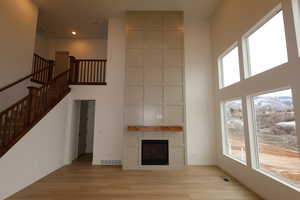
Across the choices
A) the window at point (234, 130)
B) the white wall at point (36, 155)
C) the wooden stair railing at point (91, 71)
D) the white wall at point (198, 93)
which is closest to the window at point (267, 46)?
the window at point (234, 130)

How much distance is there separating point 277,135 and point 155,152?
3.13 m

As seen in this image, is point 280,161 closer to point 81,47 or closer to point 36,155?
point 36,155

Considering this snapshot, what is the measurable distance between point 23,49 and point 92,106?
3347mm

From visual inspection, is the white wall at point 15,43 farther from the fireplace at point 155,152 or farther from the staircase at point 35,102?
the fireplace at point 155,152

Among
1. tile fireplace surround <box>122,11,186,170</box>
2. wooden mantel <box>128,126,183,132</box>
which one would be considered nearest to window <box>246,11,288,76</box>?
tile fireplace surround <box>122,11,186,170</box>

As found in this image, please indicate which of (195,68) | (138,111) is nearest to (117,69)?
(138,111)

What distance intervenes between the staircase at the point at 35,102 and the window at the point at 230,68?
14.1 feet

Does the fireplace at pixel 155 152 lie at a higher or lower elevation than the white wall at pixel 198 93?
lower

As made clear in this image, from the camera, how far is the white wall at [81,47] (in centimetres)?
723

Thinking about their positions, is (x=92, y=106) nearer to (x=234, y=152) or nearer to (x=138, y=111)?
(x=138, y=111)

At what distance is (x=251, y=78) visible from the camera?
10.7ft

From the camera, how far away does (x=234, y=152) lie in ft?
13.6

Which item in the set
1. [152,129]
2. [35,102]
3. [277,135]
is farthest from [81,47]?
[277,135]

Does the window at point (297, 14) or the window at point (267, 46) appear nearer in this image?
the window at point (297, 14)
